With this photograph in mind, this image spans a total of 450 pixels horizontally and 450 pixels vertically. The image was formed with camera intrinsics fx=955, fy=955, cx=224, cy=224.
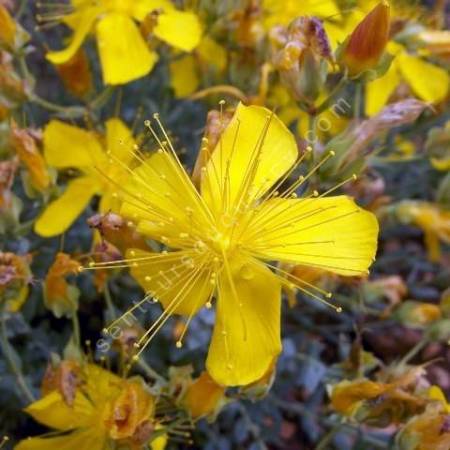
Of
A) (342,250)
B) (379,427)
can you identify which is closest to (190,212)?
(342,250)

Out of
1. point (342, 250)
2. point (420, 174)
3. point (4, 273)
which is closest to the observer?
point (342, 250)

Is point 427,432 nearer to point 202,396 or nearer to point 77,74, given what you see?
point 202,396

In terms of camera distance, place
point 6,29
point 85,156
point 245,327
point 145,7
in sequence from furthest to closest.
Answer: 1. point 145,7
2. point 85,156
3. point 6,29
4. point 245,327

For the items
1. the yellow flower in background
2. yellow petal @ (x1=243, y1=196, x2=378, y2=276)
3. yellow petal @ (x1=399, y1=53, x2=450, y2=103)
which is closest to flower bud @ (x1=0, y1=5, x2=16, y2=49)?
the yellow flower in background

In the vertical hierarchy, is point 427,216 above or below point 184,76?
below

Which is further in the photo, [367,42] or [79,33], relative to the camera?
[79,33]

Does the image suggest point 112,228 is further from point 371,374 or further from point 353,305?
point 371,374

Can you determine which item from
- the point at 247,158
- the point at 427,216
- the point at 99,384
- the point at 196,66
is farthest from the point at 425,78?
the point at 99,384
